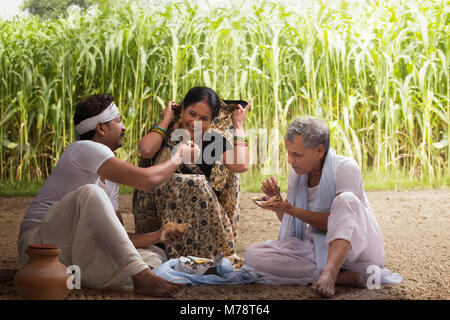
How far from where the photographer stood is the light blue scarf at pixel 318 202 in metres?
2.31

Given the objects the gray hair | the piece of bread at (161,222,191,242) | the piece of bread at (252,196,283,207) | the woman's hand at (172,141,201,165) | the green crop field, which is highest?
the green crop field

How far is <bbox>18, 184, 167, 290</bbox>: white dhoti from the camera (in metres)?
2.06

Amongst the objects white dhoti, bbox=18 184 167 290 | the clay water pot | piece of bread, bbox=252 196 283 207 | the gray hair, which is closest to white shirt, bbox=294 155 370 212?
the gray hair

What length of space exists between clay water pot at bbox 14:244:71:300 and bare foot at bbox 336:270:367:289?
1.06 meters

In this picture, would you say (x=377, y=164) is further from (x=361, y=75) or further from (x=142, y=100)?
(x=142, y=100)

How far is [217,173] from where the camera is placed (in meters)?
2.63

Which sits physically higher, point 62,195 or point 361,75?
point 361,75

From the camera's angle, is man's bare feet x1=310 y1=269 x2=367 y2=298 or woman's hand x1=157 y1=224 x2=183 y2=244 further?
woman's hand x1=157 y1=224 x2=183 y2=244

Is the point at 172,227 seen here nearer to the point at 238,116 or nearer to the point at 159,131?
the point at 159,131

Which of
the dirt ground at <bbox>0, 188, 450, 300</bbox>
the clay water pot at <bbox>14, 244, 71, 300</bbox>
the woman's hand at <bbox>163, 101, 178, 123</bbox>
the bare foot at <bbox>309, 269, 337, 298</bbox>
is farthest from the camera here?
the woman's hand at <bbox>163, 101, 178, 123</bbox>

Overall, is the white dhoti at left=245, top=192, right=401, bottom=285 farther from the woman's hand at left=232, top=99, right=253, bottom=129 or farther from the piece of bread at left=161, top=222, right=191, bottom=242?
the woman's hand at left=232, top=99, right=253, bottom=129

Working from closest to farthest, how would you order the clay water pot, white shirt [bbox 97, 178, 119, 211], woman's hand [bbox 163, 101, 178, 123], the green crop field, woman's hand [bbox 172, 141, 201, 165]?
1. the clay water pot
2. woman's hand [bbox 172, 141, 201, 165]
3. white shirt [bbox 97, 178, 119, 211]
4. woman's hand [bbox 163, 101, 178, 123]
5. the green crop field

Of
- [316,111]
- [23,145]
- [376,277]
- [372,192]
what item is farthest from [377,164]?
[23,145]

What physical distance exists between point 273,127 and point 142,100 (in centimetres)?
124
